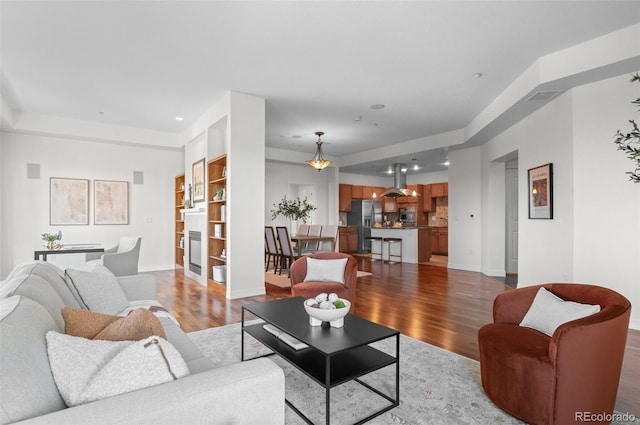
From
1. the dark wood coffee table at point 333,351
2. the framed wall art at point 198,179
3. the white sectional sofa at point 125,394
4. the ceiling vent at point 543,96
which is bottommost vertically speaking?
the dark wood coffee table at point 333,351

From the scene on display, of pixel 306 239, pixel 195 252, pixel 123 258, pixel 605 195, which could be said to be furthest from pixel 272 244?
pixel 605 195

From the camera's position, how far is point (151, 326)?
139 cm

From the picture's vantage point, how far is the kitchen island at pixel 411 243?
8.34 m

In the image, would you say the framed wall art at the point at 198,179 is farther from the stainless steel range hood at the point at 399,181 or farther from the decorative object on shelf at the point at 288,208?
the stainless steel range hood at the point at 399,181

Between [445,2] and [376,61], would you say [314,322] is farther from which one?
[376,61]

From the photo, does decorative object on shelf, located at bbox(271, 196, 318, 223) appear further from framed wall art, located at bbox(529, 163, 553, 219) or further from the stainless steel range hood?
framed wall art, located at bbox(529, 163, 553, 219)

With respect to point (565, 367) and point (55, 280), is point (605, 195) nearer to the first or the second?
point (565, 367)

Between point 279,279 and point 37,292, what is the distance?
4.89 meters

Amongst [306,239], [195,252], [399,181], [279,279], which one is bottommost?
[279,279]

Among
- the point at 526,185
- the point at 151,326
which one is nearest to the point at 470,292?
the point at 526,185

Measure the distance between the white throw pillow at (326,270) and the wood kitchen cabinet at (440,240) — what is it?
291 inches

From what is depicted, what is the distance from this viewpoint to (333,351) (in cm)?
181

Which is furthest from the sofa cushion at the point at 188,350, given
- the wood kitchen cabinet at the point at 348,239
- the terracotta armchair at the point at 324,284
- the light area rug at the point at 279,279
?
the wood kitchen cabinet at the point at 348,239

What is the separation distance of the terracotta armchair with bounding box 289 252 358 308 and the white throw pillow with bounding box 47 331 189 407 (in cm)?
261
